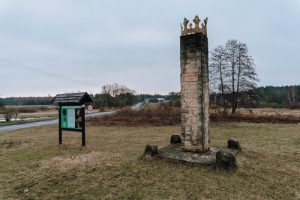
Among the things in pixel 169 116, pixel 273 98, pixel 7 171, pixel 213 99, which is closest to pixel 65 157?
pixel 7 171

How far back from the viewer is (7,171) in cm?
598

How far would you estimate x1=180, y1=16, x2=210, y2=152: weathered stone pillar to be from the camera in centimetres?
649

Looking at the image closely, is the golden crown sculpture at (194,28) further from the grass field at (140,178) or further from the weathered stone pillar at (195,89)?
the grass field at (140,178)

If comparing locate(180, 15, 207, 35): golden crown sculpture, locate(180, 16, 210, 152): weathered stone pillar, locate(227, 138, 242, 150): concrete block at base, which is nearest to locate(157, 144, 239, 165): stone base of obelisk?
locate(180, 16, 210, 152): weathered stone pillar

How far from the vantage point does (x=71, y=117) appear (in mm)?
9633

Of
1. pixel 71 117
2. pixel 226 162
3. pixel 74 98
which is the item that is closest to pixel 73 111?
pixel 71 117

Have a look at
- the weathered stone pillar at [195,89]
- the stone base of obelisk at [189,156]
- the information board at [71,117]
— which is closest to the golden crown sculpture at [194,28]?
the weathered stone pillar at [195,89]

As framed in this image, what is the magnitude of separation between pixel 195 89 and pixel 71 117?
225 inches

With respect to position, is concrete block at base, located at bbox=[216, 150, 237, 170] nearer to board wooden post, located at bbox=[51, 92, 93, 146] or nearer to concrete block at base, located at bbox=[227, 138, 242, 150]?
concrete block at base, located at bbox=[227, 138, 242, 150]

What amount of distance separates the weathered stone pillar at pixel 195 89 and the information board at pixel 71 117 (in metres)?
4.81

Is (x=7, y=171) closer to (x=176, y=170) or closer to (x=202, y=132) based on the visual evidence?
(x=176, y=170)

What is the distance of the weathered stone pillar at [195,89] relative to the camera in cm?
649

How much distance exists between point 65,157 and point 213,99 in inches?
749

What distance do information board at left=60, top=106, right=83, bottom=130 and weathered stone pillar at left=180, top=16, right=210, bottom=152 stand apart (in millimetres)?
4807
